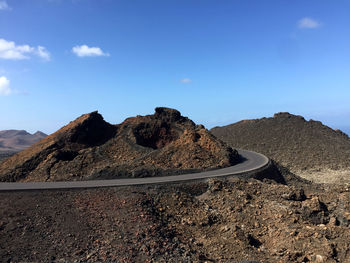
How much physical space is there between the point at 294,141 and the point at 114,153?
126 feet

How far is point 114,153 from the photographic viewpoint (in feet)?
102

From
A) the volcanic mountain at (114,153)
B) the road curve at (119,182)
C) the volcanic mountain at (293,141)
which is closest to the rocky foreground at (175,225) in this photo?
the road curve at (119,182)

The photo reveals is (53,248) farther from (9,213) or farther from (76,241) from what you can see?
(9,213)

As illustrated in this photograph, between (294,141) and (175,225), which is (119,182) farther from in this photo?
(294,141)

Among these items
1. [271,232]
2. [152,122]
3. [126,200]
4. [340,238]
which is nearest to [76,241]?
[126,200]

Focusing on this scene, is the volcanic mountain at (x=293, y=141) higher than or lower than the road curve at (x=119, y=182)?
higher

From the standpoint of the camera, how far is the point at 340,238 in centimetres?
1585

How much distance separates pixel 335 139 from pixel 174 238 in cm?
5098

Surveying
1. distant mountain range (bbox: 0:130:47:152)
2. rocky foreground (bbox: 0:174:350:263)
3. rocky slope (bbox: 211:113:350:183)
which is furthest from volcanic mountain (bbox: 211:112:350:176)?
distant mountain range (bbox: 0:130:47:152)

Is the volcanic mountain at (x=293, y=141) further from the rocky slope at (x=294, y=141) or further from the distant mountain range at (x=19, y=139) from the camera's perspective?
the distant mountain range at (x=19, y=139)

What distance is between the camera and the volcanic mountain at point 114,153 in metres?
26.9

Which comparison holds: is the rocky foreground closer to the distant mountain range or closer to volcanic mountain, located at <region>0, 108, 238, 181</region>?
volcanic mountain, located at <region>0, 108, 238, 181</region>

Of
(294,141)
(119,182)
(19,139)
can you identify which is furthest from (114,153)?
(19,139)

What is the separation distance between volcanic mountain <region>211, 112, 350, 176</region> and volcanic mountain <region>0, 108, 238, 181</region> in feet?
64.1
